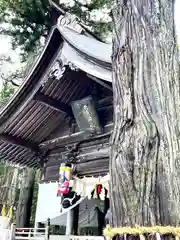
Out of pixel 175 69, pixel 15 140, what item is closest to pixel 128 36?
pixel 175 69

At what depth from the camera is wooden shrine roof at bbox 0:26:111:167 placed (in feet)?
14.1

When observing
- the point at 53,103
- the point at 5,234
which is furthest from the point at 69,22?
the point at 5,234

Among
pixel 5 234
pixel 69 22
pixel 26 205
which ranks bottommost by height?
pixel 5 234

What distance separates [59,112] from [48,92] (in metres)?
0.70

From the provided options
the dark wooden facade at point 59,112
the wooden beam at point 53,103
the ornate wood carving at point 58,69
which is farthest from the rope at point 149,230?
the wooden beam at point 53,103

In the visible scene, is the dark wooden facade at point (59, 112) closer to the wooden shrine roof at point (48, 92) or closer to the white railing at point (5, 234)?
the wooden shrine roof at point (48, 92)

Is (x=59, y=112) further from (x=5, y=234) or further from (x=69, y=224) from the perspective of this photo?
(x=5, y=234)

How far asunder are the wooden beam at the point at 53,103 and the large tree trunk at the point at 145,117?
9.39ft

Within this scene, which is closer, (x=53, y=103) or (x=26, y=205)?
(x=53, y=103)

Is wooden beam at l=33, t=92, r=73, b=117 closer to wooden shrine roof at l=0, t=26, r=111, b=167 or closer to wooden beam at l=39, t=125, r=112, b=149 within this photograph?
wooden shrine roof at l=0, t=26, r=111, b=167

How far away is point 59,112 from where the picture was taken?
19.0ft

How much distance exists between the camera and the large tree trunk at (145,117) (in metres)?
1.54

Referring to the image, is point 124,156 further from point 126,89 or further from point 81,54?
point 81,54

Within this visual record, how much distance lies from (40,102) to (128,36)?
3209mm
